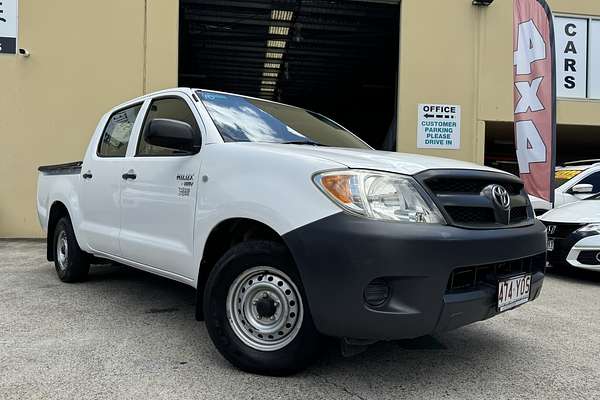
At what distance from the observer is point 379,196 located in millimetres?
2553

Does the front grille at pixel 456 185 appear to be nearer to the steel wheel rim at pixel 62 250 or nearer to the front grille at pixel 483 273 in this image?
the front grille at pixel 483 273

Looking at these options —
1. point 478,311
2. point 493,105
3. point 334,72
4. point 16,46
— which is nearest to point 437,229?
point 478,311

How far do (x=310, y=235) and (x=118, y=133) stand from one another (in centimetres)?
290

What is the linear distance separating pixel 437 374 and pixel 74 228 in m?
3.71

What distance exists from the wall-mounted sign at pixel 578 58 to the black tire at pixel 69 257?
1011 cm

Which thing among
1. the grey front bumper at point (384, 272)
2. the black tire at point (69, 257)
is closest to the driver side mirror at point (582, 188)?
the grey front bumper at point (384, 272)

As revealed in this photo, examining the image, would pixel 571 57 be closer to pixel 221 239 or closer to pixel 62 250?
pixel 221 239

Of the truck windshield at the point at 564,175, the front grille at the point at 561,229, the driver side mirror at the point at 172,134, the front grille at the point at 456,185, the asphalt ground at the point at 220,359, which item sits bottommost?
the asphalt ground at the point at 220,359

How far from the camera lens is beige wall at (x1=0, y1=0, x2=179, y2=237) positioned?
29.7 feet

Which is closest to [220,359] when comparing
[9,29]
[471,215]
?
Result: [471,215]

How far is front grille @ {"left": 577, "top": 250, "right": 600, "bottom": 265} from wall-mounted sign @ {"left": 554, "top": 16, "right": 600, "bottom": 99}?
6.01 m

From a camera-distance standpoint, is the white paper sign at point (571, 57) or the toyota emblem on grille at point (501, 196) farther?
the white paper sign at point (571, 57)

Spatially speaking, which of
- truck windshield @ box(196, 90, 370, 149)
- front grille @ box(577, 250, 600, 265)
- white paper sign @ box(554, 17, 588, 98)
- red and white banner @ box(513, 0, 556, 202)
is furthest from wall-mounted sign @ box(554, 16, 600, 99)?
truck windshield @ box(196, 90, 370, 149)

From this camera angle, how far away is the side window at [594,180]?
294 inches
